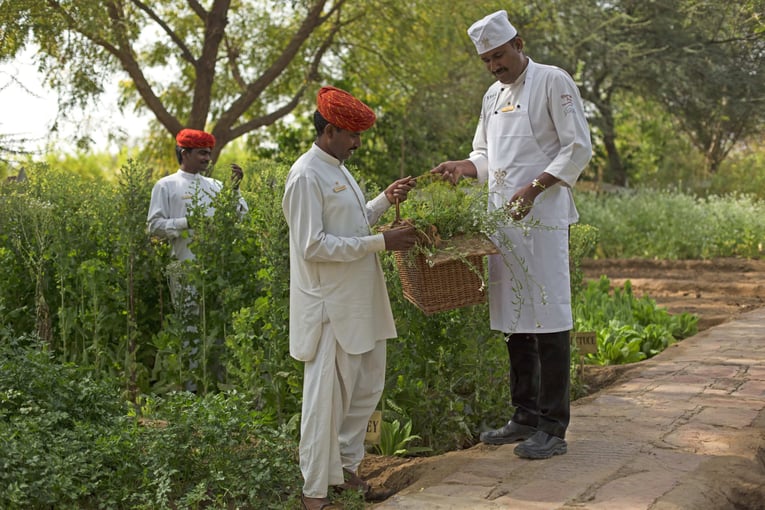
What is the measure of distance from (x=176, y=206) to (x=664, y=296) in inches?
260

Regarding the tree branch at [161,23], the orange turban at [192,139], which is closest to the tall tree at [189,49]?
the tree branch at [161,23]

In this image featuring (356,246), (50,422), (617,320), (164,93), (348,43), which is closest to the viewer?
(356,246)

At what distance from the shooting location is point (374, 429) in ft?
15.6

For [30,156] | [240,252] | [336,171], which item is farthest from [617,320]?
[30,156]

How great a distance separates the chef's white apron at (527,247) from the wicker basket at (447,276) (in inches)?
13.2

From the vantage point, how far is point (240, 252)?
20.8 ft

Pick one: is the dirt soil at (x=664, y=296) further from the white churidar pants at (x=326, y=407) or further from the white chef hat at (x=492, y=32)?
the white chef hat at (x=492, y=32)

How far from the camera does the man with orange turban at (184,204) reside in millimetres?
6531

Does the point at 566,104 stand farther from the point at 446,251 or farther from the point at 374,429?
the point at 374,429

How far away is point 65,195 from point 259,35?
1052cm

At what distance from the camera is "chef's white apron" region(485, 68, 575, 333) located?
4746 millimetres

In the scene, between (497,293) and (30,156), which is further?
(30,156)

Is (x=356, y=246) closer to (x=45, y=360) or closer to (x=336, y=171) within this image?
(x=336, y=171)

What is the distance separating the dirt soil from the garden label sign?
0.20m
